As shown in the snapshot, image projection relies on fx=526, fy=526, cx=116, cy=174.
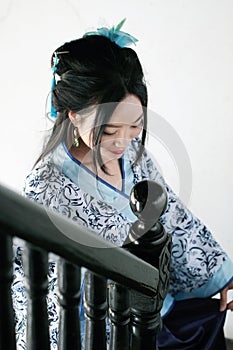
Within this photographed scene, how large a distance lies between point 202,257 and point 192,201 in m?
0.43

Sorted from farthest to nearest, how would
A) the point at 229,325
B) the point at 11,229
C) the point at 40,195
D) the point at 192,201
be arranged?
1. the point at 229,325
2. the point at 192,201
3. the point at 40,195
4. the point at 11,229

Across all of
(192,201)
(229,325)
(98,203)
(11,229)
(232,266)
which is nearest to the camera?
Result: (11,229)

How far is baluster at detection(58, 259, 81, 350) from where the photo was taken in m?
0.57

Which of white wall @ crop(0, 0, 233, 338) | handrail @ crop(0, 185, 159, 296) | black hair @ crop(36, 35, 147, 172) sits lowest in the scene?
handrail @ crop(0, 185, 159, 296)

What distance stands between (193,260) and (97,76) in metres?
0.63

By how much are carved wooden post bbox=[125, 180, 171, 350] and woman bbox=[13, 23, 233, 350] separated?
49cm

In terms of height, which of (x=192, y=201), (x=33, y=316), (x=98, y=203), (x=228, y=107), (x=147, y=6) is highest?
(x=147, y=6)

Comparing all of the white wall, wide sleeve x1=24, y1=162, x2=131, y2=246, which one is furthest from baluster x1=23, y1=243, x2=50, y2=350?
the white wall

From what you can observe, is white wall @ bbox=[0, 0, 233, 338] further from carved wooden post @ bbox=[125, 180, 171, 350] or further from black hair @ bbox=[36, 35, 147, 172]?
carved wooden post @ bbox=[125, 180, 171, 350]

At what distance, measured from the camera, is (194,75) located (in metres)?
1.86

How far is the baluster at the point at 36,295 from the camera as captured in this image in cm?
53

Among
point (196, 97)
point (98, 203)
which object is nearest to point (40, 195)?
point (98, 203)

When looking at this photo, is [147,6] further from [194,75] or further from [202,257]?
[202,257]

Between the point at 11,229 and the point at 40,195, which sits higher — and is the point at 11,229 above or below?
below
